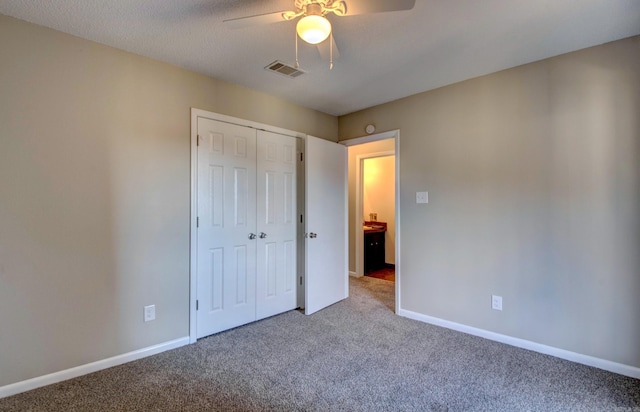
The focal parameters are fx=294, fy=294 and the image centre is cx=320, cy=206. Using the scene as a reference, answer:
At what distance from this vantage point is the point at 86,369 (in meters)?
2.10

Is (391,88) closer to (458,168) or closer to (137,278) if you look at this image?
(458,168)

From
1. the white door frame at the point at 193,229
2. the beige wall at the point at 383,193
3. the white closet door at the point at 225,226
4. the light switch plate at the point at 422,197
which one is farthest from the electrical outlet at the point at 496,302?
the beige wall at the point at 383,193

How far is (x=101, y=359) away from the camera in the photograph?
7.08 feet

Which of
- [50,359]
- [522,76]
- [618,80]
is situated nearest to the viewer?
[50,359]

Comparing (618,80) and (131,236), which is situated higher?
(618,80)

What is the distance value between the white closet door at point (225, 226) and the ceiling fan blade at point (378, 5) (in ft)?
5.76

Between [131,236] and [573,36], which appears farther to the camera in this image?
[131,236]

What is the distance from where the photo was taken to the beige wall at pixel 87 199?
6.18 feet

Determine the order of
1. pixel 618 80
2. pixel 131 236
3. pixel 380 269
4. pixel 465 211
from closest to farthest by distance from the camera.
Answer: pixel 618 80, pixel 131 236, pixel 465 211, pixel 380 269

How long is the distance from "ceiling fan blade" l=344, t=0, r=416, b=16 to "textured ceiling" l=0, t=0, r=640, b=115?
425mm

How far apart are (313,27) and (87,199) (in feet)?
6.42

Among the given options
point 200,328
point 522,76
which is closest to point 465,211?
point 522,76

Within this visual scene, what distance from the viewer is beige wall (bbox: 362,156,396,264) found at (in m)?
5.84

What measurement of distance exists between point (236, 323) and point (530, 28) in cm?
340
